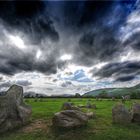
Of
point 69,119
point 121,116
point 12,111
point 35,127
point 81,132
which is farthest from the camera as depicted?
point 121,116

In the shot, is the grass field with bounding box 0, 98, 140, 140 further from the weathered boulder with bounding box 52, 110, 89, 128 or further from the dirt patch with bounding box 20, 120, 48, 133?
the weathered boulder with bounding box 52, 110, 89, 128

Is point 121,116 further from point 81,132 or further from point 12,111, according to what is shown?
point 12,111

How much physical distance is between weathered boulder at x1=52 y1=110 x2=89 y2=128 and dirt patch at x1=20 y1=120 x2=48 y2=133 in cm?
125

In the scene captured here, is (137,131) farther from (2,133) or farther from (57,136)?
(2,133)

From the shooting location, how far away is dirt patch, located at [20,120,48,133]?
802 inches

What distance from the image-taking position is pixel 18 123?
21719 millimetres

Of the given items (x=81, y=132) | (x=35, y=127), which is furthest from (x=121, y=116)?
(x=35, y=127)

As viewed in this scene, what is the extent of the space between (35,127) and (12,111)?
130 inches

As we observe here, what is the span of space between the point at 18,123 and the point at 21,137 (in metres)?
3.23

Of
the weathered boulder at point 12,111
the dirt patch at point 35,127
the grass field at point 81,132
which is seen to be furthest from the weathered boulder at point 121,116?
the weathered boulder at point 12,111

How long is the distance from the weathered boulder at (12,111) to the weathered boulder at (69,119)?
4.18 meters

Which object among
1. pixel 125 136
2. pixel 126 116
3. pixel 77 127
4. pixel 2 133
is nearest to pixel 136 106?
pixel 126 116

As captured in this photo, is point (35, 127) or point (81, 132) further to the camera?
point (35, 127)

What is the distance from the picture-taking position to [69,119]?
797 inches
